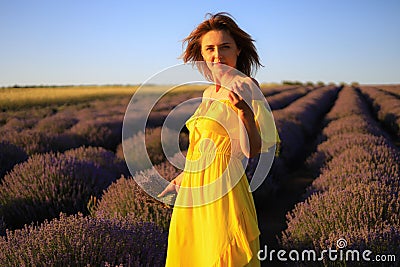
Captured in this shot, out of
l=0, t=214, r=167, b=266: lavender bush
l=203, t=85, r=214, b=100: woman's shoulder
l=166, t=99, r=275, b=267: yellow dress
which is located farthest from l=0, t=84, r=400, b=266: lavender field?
l=203, t=85, r=214, b=100: woman's shoulder

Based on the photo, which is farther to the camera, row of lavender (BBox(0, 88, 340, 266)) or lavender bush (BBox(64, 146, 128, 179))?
lavender bush (BBox(64, 146, 128, 179))

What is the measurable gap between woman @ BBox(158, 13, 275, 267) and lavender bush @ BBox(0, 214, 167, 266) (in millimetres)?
421

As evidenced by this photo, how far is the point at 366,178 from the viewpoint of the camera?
3.46 meters

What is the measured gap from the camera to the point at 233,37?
1623mm

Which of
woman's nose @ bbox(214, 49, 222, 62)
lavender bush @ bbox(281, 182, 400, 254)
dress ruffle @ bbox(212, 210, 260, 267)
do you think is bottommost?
lavender bush @ bbox(281, 182, 400, 254)

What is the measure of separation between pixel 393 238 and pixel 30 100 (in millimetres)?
26829

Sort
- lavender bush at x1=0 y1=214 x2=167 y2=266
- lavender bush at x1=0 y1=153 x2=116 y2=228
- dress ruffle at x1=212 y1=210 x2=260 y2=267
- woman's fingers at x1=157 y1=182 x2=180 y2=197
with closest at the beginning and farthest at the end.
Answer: dress ruffle at x1=212 y1=210 x2=260 y2=267, woman's fingers at x1=157 y1=182 x2=180 y2=197, lavender bush at x1=0 y1=214 x2=167 y2=266, lavender bush at x1=0 y1=153 x2=116 y2=228

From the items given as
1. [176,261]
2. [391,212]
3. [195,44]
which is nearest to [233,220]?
[176,261]

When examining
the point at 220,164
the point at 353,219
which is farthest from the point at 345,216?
the point at 220,164

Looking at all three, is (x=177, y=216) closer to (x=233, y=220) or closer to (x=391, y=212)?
(x=233, y=220)

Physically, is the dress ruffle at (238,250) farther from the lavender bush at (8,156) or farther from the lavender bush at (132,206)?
the lavender bush at (8,156)

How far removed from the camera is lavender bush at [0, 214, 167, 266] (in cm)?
194

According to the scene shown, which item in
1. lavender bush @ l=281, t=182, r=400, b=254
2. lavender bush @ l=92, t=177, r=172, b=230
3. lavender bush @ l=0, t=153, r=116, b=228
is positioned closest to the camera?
lavender bush @ l=281, t=182, r=400, b=254

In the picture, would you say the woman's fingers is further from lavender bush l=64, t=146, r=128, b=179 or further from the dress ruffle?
lavender bush l=64, t=146, r=128, b=179
